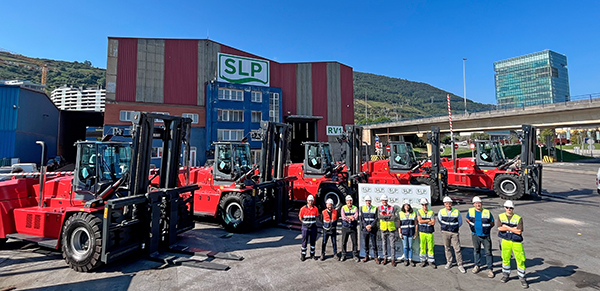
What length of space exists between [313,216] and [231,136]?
86.8 ft

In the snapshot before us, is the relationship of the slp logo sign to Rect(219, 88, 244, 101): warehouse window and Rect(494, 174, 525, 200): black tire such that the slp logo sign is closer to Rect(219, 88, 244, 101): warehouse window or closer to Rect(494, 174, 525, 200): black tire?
Rect(219, 88, 244, 101): warehouse window

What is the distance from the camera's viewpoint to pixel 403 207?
6324mm

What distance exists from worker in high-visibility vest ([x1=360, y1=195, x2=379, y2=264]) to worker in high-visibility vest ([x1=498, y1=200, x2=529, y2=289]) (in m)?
2.34

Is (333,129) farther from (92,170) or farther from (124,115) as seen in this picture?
(92,170)

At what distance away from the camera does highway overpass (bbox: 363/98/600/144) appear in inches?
1032

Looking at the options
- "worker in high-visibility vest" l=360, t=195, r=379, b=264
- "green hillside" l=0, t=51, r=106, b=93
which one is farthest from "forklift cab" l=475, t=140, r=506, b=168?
"green hillside" l=0, t=51, r=106, b=93

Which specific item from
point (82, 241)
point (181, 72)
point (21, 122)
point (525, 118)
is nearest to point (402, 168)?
point (82, 241)

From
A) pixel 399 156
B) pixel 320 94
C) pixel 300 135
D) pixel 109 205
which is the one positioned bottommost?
pixel 109 205

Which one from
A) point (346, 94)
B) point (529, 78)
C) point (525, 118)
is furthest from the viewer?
point (529, 78)

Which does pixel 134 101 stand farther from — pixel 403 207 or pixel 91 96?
pixel 91 96

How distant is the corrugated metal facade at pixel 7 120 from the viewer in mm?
24047

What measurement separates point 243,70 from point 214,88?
4138mm

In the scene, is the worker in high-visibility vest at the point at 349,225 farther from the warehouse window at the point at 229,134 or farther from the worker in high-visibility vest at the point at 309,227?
the warehouse window at the point at 229,134

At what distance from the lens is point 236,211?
891 centimetres
